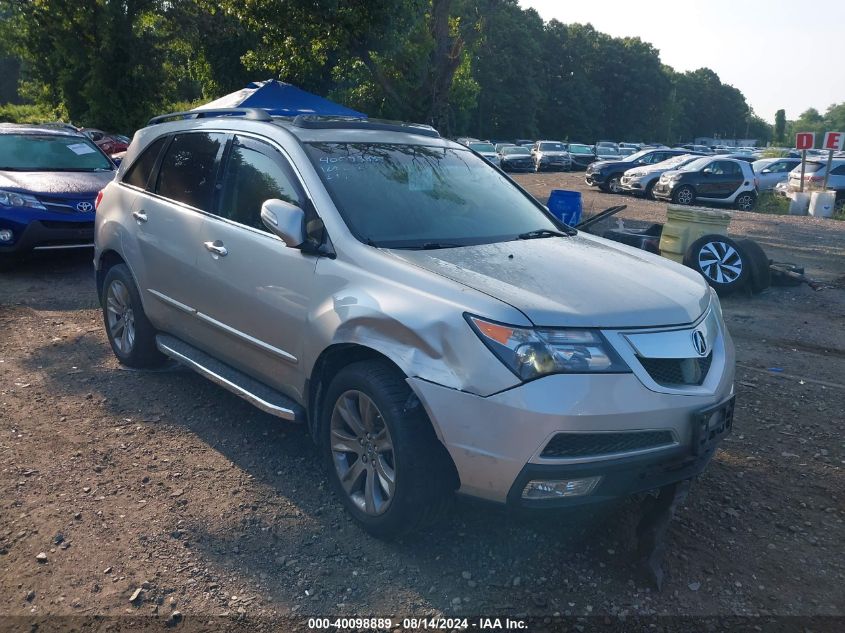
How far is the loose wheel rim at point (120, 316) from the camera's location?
18.0 feet

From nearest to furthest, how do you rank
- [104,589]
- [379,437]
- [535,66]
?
[104,589] → [379,437] → [535,66]

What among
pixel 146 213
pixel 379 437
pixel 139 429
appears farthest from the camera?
pixel 146 213

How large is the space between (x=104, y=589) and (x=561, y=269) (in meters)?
2.40

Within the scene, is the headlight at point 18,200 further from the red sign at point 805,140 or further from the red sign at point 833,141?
the red sign at point 833,141

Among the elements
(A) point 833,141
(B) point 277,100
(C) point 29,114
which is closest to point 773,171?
(A) point 833,141

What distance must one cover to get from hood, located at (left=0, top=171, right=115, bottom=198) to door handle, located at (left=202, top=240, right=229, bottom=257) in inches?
214

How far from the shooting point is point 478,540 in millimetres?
3523

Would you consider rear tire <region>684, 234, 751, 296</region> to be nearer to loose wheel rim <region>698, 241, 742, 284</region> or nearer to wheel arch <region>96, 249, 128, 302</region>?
loose wheel rim <region>698, 241, 742, 284</region>

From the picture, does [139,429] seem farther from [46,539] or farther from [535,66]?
[535,66]

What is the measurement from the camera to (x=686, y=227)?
8.75 metres

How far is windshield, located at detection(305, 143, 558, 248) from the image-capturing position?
3.85m

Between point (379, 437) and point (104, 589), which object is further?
point (379, 437)

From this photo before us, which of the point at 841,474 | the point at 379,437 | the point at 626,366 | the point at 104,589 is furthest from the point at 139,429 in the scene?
the point at 841,474

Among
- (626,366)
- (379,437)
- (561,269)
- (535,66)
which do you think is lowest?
(379,437)
